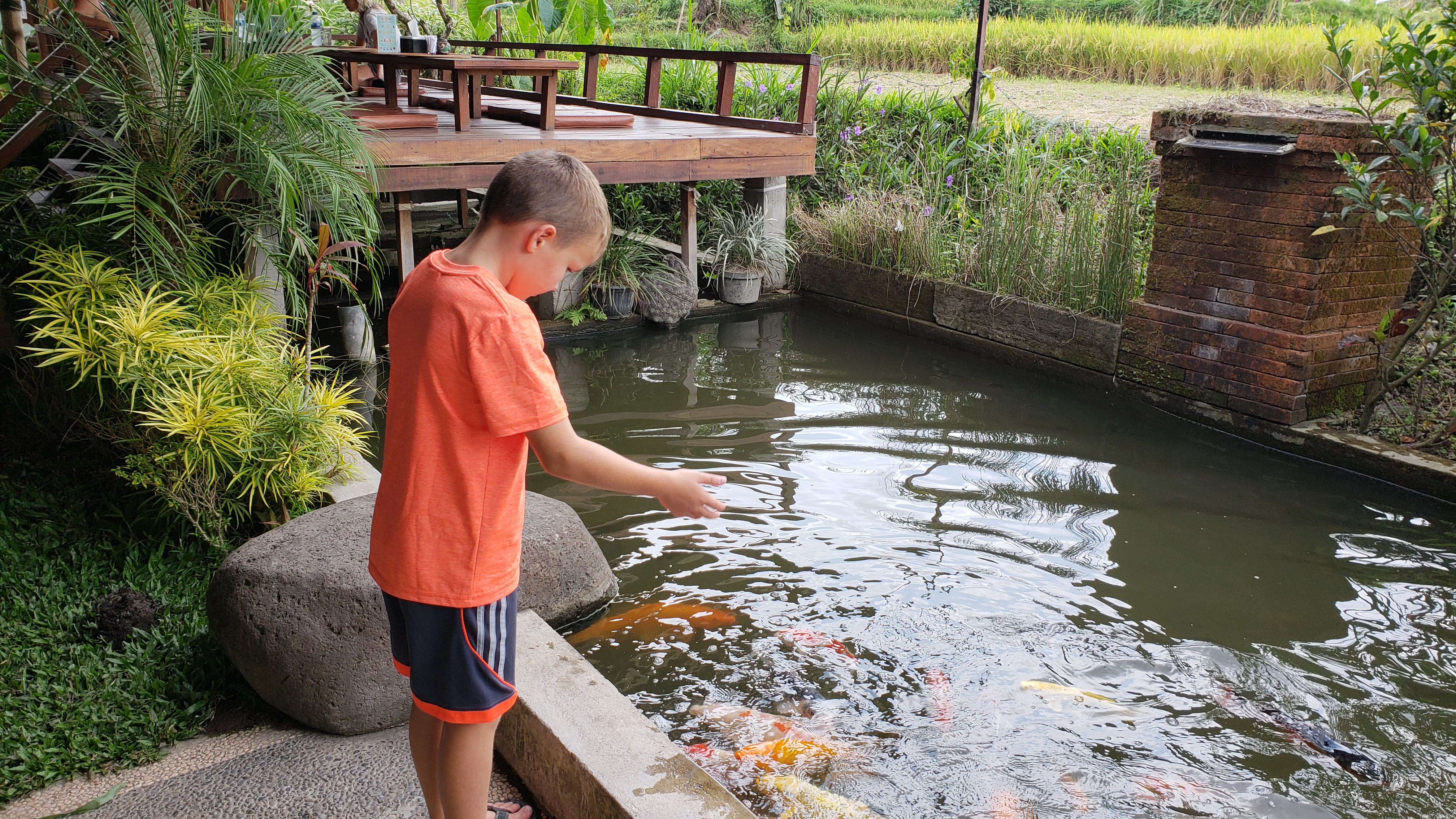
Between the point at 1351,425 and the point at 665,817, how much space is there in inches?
200

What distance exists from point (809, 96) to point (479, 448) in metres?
6.84

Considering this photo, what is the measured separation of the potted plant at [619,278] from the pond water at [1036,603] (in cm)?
180

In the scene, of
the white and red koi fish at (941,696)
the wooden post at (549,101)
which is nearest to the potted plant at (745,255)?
the wooden post at (549,101)

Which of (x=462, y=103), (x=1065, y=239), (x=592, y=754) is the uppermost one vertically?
(x=462, y=103)

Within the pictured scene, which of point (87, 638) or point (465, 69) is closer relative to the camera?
point (87, 638)

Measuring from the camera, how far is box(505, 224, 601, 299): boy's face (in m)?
1.78

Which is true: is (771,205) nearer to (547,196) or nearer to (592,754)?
(592,754)

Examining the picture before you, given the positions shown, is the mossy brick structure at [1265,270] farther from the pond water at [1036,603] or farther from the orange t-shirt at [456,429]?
the orange t-shirt at [456,429]

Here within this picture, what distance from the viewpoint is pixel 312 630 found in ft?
8.90

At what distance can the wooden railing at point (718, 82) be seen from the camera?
7535mm

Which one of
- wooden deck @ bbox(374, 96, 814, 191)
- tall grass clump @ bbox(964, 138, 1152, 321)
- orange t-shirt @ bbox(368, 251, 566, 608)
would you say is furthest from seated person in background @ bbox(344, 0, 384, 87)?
orange t-shirt @ bbox(368, 251, 566, 608)

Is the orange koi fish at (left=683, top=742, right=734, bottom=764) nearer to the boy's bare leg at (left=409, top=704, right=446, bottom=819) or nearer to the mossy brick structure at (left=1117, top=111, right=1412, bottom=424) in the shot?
the boy's bare leg at (left=409, top=704, right=446, bottom=819)

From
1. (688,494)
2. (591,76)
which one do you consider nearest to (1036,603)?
(688,494)

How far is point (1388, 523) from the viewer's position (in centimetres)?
457
